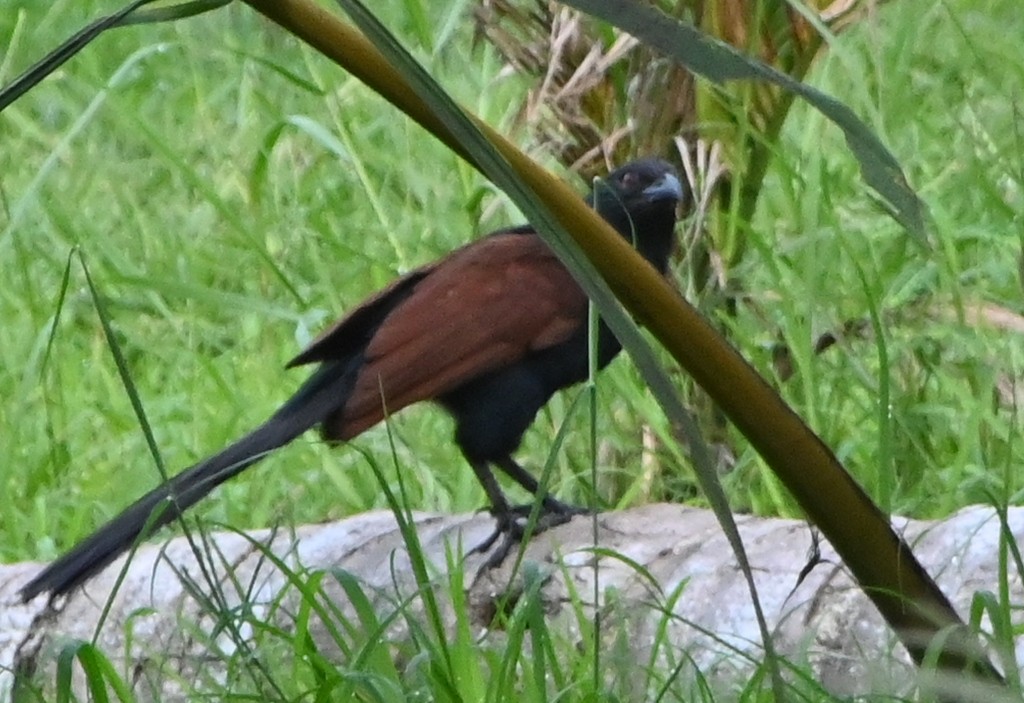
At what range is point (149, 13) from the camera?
1365 mm

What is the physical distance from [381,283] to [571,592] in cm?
213

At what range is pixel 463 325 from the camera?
319 centimetres

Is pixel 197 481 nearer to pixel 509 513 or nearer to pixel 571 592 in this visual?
pixel 509 513

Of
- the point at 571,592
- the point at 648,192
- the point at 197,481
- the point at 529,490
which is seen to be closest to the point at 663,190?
the point at 648,192

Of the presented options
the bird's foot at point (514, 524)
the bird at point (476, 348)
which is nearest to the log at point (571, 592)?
the bird's foot at point (514, 524)

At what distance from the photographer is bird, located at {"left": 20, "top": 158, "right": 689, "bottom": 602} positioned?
122 inches

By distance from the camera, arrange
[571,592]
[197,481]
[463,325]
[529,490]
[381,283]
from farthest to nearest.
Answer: [381,283]
[529,490]
[463,325]
[197,481]
[571,592]

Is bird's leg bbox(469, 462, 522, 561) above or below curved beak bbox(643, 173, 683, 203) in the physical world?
below

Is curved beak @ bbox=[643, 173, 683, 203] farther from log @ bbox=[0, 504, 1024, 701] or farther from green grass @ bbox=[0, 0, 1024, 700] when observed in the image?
log @ bbox=[0, 504, 1024, 701]

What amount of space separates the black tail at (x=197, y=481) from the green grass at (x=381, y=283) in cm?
23

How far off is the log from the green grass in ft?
0.36

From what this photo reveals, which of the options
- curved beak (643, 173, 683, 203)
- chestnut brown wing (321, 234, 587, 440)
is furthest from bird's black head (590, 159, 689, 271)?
chestnut brown wing (321, 234, 587, 440)

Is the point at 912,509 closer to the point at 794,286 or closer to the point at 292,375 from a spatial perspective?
the point at 794,286

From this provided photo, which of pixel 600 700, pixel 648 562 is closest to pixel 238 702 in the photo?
pixel 600 700
